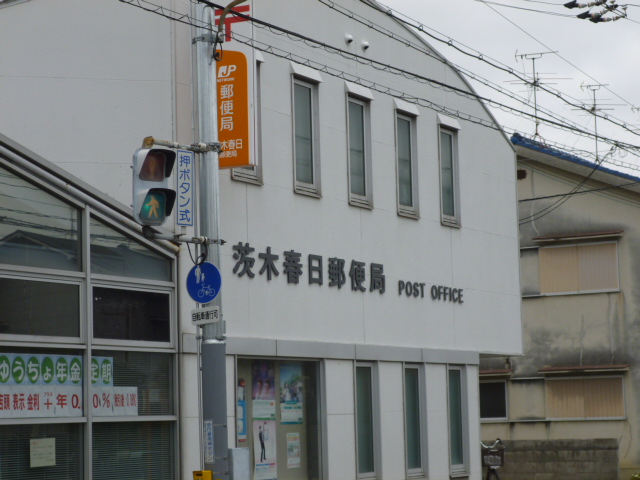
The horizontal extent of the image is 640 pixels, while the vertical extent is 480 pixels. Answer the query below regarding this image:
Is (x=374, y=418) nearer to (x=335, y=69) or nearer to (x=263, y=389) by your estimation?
(x=263, y=389)

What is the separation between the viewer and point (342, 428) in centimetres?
1761

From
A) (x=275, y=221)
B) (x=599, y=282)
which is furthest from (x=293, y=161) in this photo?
(x=599, y=282)

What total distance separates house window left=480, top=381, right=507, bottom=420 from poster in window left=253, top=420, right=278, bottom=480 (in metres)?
16.6

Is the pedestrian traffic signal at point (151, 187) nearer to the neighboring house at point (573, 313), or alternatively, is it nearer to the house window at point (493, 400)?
the neighboring house at point (573, 313)

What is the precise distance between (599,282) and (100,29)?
20.5 meters

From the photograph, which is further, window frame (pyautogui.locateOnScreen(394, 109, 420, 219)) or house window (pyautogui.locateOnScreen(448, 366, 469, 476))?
house window (pyautogui.locateOnScreen(448, 366, 469, 476))

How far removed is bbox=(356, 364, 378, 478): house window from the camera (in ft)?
60.1

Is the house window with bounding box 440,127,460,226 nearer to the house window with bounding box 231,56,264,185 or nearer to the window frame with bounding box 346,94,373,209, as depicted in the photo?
the window frame with bounding box 346,94,373,209

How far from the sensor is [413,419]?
19.8m

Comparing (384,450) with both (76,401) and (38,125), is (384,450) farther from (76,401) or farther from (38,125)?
(38,125)

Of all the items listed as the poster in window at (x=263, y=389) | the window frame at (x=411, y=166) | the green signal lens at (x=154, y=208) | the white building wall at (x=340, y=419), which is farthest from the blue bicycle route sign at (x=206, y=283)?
the window frame at (x=411, y=166)

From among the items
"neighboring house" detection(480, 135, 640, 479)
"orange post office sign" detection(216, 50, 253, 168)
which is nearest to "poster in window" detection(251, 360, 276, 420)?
"orange post office sign" detection(216, 50, 253, 168)

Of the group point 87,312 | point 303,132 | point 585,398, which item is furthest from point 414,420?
point 585,398

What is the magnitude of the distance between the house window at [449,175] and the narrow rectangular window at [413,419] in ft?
10.8
